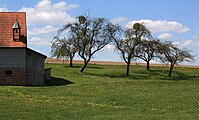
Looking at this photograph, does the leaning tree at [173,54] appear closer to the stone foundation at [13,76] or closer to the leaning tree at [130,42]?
the leaning tree at [130,42]

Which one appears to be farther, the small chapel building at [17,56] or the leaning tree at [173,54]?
the leaning tree at [173,54]

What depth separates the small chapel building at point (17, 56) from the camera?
49.6 m

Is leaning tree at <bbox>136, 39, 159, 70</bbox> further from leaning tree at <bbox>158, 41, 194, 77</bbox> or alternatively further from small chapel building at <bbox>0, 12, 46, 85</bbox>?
small chapel building at <bbox>0, 12, 46, 85</bbox>

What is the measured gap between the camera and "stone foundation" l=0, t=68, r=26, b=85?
49344mm

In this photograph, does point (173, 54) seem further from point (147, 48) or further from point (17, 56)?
point (17, 56)

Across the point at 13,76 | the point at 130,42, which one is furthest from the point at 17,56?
the point at 130,42

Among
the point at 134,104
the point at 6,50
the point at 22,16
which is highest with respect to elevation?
the point at 22,16

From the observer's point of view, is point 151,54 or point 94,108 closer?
point 94,108

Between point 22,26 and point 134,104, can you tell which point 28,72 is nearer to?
point 22,26

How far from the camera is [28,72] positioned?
5197cm

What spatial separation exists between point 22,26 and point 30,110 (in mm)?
29942

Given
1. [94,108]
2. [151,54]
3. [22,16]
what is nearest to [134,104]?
[94,108]

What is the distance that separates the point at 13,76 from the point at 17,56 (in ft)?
7.53

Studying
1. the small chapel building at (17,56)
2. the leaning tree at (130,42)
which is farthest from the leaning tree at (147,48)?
the small chapel building at (17,56)
